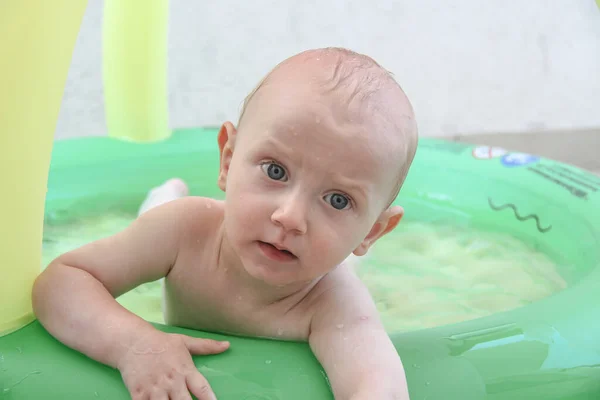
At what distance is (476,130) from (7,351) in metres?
2.51

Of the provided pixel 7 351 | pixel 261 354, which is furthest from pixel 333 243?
pixel 7 351

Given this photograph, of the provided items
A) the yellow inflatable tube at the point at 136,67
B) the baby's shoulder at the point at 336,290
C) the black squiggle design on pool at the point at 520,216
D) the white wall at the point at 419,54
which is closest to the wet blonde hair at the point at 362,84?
the baby's shoulder at the point at 336,290

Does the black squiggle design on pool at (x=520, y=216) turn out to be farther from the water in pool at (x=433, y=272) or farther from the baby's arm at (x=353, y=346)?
the baby's arm at (x=353, y=346)

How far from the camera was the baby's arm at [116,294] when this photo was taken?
753mm

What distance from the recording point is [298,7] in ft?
8.90

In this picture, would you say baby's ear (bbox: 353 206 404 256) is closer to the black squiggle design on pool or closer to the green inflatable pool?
the green inflatable pool

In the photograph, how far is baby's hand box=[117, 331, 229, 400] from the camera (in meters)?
0.72

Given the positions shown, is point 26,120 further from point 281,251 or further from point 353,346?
point 353,346

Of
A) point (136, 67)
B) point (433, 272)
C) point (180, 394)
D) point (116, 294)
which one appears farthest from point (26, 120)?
point (136, 67)

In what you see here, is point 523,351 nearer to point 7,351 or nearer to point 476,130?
point 7,351

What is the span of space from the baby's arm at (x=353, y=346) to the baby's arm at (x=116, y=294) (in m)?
0.12

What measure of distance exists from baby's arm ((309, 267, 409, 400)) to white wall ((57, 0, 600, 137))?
6.22ft

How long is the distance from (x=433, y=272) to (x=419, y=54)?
156 centimetres

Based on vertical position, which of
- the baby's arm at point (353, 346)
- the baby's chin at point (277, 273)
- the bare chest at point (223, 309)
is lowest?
the bare chest at point (223, 309)
